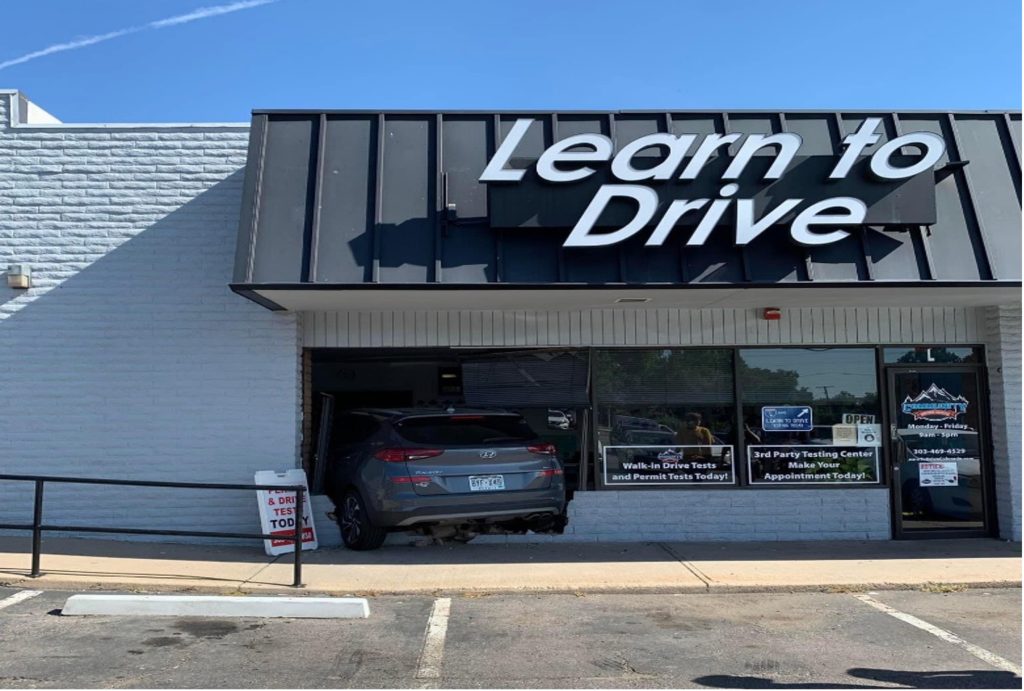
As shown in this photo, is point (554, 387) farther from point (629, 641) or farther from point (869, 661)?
point (869, 661)

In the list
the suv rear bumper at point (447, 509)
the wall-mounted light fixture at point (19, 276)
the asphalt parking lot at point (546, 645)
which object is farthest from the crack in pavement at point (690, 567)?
the wall-mounted light fixture at point (19, 276)

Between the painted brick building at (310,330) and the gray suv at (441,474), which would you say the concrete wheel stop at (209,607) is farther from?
the painted brick building at (310,330)

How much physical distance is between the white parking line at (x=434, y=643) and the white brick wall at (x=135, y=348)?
348 centimetres

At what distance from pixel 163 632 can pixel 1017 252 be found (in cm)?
846

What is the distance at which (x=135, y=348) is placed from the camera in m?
10.3

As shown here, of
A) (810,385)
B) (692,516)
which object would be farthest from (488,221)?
(810,385)

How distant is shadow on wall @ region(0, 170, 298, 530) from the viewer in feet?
33.5

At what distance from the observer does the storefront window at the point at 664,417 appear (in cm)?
1068

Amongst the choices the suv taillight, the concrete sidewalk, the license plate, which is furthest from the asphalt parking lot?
the suv taillight

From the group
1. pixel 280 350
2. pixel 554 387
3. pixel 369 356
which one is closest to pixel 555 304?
pixel 554 387

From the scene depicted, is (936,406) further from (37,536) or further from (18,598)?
(18,598)

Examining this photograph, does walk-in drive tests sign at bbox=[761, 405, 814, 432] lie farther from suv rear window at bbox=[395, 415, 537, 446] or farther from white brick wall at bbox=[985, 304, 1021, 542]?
suv rear window at bbox=[395, 415, 537, 446]

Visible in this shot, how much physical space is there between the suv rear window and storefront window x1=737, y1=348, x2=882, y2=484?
292 centimetres

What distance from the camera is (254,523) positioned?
404 inches
